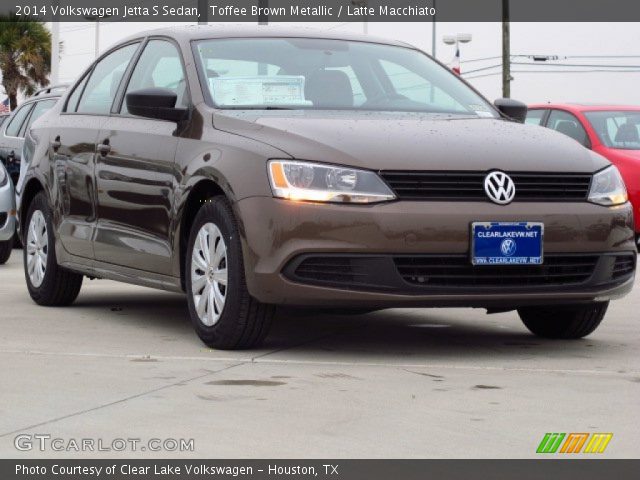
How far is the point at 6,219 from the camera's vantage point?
1389 centimetres

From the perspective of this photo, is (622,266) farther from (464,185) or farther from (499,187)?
(464,185)

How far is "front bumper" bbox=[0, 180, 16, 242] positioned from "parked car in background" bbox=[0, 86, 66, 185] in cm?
227

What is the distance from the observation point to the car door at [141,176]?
7906 millimetres

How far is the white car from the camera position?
45.5 feet

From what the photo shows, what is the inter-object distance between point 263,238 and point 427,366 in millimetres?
912

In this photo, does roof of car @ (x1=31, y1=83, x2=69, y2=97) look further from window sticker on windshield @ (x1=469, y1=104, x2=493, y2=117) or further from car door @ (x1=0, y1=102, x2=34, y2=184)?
window sticker on windshield @ (x1=469, y1=104, x2=493, y2=117)

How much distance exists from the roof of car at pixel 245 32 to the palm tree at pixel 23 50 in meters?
46.4

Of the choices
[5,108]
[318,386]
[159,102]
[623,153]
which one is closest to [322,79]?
[159,102]

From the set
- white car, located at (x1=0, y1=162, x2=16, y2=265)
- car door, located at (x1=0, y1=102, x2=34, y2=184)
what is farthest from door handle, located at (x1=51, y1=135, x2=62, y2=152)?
car door, located at (x1=0, y1=102, x2=34, y2=184)

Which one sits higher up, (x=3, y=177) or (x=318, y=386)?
(x=3, y=177)

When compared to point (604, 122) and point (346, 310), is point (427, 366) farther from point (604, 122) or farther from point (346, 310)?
point (604, 122)

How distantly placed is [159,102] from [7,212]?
6.42m

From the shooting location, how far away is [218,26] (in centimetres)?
862

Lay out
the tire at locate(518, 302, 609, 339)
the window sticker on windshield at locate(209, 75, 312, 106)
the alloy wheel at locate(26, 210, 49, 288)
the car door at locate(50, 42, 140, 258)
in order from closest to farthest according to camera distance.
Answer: the window sticker on windshield at locate(209, 75, 312, 106) → the tire at locate(518, 302, 609, 339) → the car door at locate(50, 42, 140, 258) → the alloy wheel at locate(26, 210, 49, 288)
